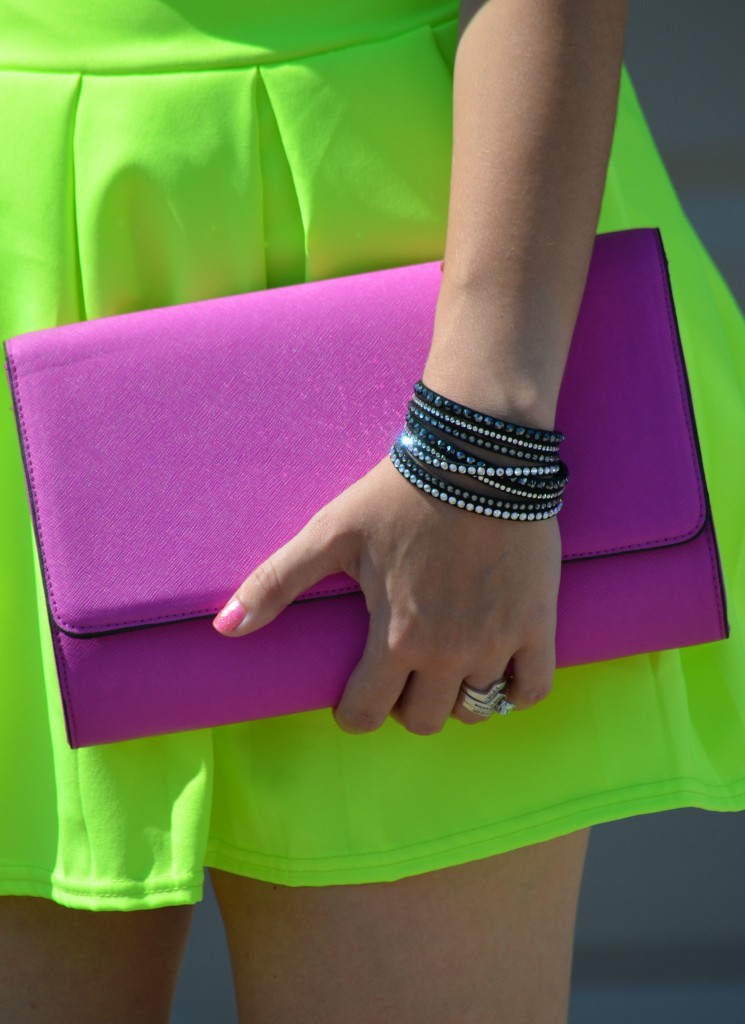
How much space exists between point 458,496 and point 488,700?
156 millimetres

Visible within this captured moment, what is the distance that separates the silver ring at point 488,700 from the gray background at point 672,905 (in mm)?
1275

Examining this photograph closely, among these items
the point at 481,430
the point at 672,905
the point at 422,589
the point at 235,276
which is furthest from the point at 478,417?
the point at 672,905

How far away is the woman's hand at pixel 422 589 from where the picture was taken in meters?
0.79

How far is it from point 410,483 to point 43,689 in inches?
13.1

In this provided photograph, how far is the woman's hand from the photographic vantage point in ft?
2.61

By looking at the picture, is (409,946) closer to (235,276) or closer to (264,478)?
(264,478)

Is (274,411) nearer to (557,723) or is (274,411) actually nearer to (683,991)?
(557,723)

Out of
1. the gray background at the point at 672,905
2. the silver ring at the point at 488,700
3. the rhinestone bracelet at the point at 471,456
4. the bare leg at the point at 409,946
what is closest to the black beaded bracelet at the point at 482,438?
the rhinestone bracelet at the point at 471,456

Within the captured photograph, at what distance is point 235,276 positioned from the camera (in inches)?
36.9

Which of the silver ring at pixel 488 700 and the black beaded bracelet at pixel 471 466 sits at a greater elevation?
the black beaded bracelet at pixel 471 466

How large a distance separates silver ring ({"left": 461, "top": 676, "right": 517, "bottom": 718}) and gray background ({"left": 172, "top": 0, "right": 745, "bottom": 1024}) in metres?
1.28

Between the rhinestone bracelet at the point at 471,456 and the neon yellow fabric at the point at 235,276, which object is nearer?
the rhinestone bracelet at the point at 471,456

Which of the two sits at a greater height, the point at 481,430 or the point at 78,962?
the point at 481,430

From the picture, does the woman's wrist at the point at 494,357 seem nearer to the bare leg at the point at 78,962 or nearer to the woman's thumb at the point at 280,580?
the woman's thumb at the point at 280,580
